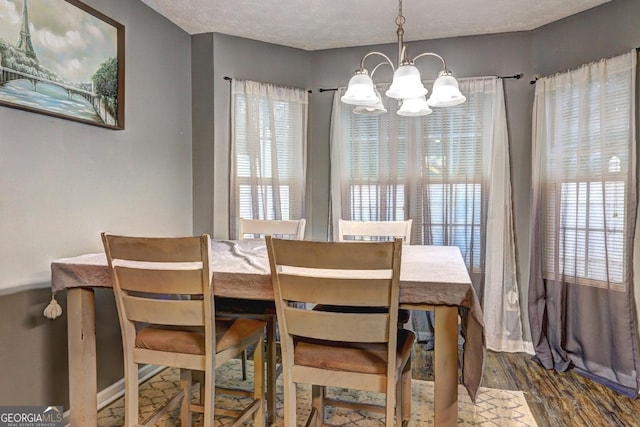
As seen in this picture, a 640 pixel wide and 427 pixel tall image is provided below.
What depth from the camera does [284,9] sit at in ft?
8.48

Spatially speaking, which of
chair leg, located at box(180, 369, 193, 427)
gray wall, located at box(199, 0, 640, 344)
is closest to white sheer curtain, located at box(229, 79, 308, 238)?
gray wall, located at box(199, 0, 640, 344)

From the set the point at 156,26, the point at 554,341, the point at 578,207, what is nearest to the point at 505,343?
the point at 554,341

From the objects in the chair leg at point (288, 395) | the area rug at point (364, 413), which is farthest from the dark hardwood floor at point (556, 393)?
the chair leg at point (288, 395)

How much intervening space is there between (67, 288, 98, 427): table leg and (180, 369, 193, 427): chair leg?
37 cm

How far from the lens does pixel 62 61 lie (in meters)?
1.91

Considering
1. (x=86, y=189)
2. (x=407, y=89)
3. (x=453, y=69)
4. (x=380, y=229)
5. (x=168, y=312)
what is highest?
(x=453, y=69)

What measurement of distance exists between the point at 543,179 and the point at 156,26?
2797 mm

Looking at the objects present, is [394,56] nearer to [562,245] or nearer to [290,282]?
[562,245]

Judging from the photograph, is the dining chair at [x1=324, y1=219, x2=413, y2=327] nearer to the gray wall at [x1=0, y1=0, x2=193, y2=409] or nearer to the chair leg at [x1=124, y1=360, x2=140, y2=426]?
the gray wall at [x1=0, y1=0, x2=193, y2=409]

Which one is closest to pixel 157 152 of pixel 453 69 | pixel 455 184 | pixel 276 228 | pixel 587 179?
pixel 276 228

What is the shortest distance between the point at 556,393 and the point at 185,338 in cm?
210

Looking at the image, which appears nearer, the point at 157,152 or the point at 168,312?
the point at 168,312

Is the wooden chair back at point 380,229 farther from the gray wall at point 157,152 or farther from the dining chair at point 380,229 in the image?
the gray wall at point 157,152

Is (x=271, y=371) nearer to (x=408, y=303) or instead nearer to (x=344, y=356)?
(x=344, y=356)
